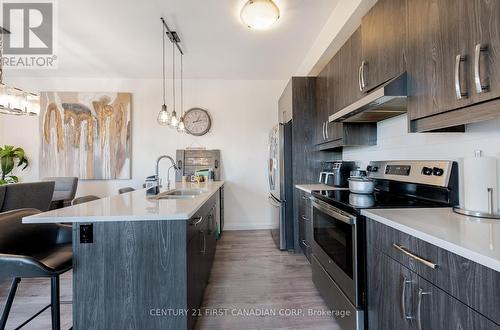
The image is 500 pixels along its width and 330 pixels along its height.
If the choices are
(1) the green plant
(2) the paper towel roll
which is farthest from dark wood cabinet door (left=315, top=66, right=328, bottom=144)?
(1) the green plant

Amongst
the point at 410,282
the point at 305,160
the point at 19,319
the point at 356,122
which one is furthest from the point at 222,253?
the point at 410,282

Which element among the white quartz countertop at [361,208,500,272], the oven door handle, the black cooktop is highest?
the black cooktop

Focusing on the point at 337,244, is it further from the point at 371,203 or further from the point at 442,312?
the point at 442,312

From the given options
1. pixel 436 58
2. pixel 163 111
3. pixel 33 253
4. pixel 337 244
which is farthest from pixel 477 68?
pixel 163 111

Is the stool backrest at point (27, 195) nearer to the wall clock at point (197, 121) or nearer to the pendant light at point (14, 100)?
the pendant light at point (14, 100)

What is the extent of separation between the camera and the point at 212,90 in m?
4.28

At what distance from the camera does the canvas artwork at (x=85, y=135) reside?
4062 mm

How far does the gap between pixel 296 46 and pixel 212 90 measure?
5.69 ft

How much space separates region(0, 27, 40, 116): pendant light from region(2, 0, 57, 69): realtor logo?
0.47ft

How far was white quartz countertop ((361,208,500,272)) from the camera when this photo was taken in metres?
0.68

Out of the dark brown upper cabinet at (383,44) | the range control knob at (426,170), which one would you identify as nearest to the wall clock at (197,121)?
the dark brown upper cabinet at (383,44)

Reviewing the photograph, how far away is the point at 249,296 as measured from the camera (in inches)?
80.8

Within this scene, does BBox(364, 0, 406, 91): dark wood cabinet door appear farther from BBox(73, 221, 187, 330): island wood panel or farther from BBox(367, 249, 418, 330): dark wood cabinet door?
BBox(73, 221, 187, 330): island wood panel

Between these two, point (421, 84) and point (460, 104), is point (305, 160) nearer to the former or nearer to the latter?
point (421, 84)
